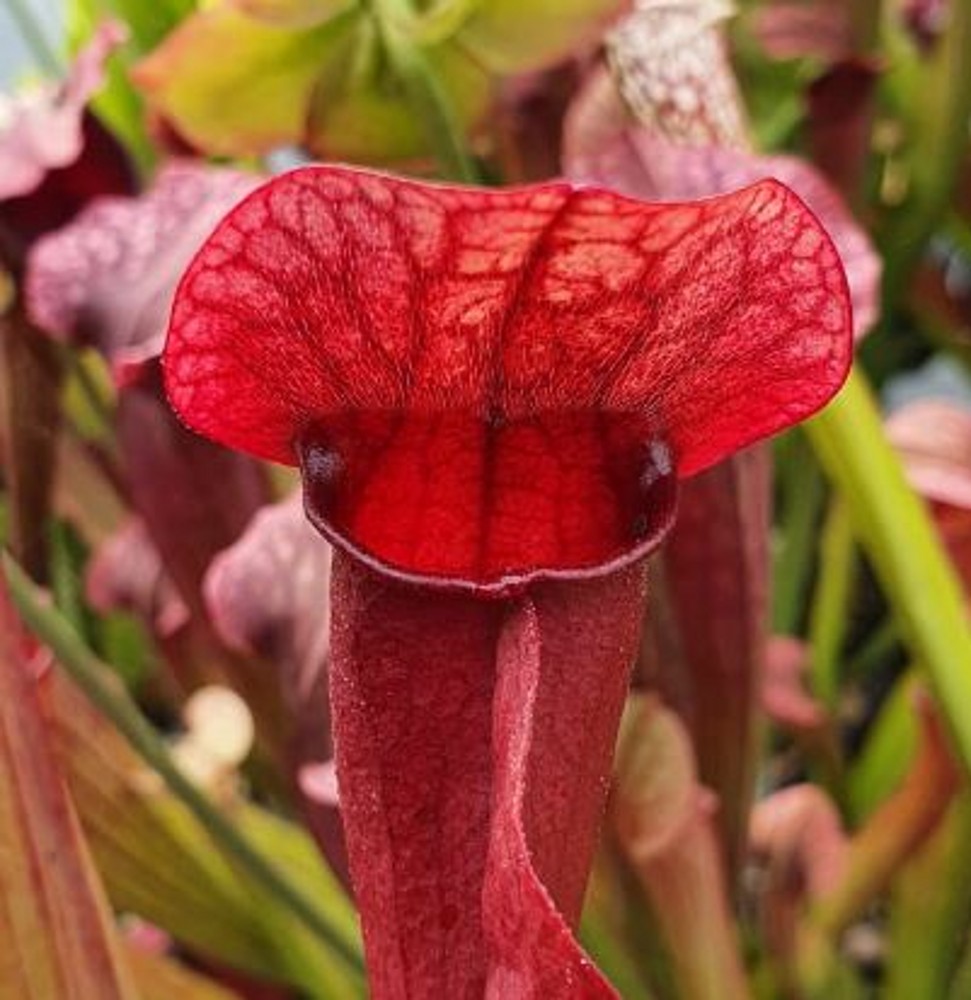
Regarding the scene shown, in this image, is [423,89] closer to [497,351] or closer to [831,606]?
[497,351]

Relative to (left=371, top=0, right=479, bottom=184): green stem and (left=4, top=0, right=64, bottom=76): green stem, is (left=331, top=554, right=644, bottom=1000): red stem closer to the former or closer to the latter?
(left=371, top=0, right=479, bottom=184): green stem

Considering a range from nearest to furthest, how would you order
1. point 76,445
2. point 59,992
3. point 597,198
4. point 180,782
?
point 597,198 < point 59,992 < point 180,782 < point 76,445

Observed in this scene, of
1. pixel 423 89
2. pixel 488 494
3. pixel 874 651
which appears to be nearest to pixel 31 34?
pixel 423 89

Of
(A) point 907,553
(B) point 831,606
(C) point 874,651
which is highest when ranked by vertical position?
(A) point 907,553

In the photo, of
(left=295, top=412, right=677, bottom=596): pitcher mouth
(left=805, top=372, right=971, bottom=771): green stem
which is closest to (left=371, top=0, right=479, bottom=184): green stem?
(left=805, top=372, right=971, bottom=771): green stem

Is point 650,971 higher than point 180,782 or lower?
lower

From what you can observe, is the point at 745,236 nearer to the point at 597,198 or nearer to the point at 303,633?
the point at 597,198

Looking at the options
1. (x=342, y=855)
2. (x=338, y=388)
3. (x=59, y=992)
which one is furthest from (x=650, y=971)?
(x=338, y=388)
